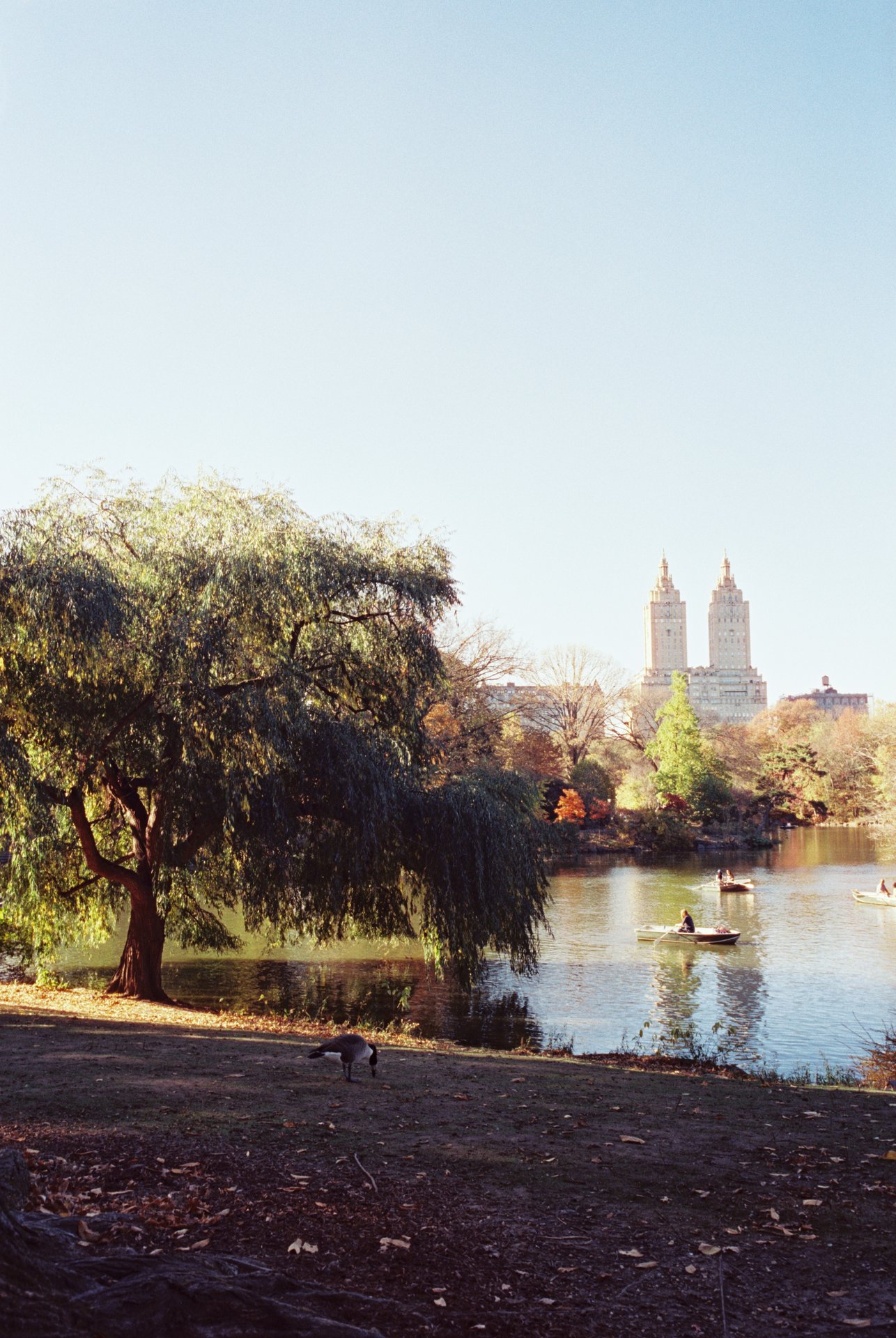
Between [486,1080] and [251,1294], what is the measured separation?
18.7ft

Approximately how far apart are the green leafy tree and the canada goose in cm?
5384

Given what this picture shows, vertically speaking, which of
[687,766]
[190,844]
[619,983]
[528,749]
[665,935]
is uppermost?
[528,749]

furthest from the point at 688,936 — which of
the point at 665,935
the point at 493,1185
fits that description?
the point at 493,1185

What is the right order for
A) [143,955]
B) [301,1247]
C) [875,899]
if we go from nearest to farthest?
1. [301,1247]
2. [143,955]
3. [875,899]

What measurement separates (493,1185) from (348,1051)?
118 inches

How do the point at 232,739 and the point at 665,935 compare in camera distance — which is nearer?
the point at 232,739

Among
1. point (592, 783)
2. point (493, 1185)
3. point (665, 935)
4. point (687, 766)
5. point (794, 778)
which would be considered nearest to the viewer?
point (493, 1185)

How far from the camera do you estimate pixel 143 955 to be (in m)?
15.0

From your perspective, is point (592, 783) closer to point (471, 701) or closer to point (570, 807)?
point (570, 807)

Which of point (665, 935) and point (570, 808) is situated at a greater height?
point (570, 808)

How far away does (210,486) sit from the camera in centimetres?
1545

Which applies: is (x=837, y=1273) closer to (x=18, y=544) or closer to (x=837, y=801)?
(x=18, y=544)

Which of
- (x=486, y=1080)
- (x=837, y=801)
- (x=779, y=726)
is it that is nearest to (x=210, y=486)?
(x=486, y=1080)

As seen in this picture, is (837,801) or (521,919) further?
(837,801)
